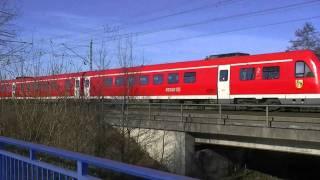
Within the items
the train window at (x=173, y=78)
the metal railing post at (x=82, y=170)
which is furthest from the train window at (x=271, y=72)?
the metal railing post at (x=82, y=170)

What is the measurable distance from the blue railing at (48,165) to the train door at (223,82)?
1958 centimetres

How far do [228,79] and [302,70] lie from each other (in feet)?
14.3

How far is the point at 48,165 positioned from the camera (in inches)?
233

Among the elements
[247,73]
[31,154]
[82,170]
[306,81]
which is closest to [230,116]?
[306,81]

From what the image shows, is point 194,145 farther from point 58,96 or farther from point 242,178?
point 58,96

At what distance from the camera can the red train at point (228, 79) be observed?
22859 mm

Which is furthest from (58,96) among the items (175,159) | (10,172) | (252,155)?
(252,155)

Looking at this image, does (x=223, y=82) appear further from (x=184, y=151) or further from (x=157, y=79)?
(x=184, y=151)

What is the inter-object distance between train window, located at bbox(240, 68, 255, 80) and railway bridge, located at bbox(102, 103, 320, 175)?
2530 mm

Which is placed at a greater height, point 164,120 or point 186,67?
point 186,67

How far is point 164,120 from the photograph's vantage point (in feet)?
70.5

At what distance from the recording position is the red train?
22859 mm

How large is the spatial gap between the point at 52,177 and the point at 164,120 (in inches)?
619

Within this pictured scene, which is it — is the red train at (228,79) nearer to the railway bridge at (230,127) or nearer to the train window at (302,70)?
the train window at (302,70)
